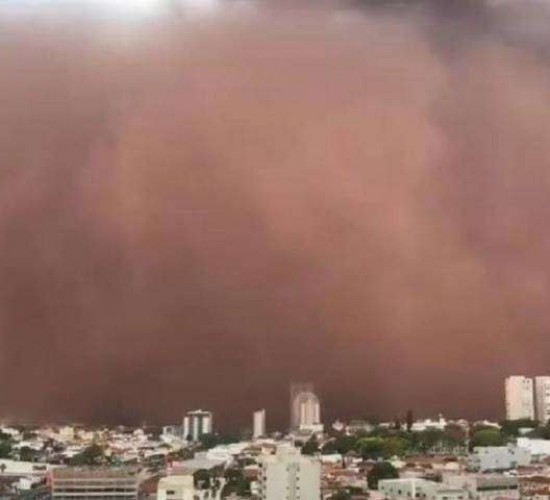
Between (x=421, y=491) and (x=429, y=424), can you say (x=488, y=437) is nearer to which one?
(x=429, y=424)

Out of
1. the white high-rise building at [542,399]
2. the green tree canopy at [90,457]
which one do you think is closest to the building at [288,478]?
the green tree canopy at [90,457]

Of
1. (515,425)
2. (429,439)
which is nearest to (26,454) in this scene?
(429,439)

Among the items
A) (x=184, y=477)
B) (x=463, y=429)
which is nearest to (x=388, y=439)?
(x=463, y=429)

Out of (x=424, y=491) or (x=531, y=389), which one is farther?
(x=531, y=389)

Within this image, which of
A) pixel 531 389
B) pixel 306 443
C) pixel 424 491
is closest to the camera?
pixel 424 491

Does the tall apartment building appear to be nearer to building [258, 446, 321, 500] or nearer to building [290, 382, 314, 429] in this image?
building [290, 382, 314, 429]

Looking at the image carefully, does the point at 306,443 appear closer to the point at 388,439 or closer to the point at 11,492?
the point at 388,439

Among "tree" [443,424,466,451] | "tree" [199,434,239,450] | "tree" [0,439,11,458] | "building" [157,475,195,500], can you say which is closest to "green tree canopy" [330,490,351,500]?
"building" [157,475,195,500]
